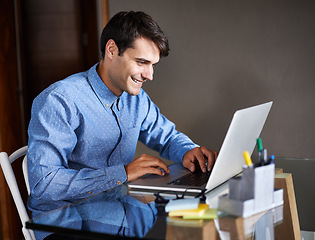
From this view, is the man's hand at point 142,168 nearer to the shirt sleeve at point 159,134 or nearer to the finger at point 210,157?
the finger at point 210,157

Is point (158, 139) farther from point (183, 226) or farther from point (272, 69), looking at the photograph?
point (183, 226)

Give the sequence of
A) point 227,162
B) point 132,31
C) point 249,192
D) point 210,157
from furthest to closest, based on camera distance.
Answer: point 132,31
point 210,157
point 227,162
point 249,192

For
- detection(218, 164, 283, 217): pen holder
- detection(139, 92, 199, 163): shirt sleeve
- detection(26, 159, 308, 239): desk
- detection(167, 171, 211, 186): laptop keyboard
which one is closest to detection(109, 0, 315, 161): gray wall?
detection(139, 92, 199, 163): shirt sleeve

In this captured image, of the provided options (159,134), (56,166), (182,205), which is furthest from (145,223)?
(159,134)

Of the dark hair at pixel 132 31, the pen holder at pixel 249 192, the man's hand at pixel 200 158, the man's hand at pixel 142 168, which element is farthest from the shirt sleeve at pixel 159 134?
the pen holder at pixel 249 192

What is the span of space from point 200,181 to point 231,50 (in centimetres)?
113

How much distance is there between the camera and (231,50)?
2361 millimetres

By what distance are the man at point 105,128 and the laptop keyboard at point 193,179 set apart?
4 cm

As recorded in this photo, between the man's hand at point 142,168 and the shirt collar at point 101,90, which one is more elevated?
the shirt collar at point 101,90

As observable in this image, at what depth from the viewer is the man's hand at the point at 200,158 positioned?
62.2 inches

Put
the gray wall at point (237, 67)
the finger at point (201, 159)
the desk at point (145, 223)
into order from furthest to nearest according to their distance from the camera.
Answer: the gray wall at point (237, 67)
the finger at point (201, 159)
the desk at point (145, 223)

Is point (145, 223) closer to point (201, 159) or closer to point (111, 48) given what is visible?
point (201, 159)

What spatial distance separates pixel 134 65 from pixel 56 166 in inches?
19.2

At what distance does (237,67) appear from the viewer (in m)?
2.36
